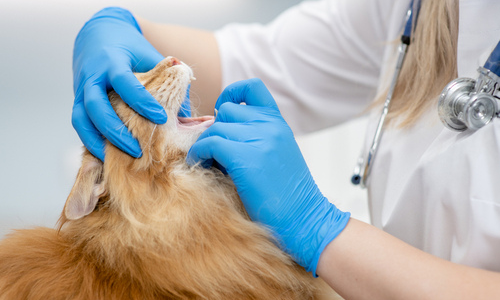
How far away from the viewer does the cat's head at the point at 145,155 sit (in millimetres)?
913

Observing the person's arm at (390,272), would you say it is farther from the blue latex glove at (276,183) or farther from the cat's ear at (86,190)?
the cat's ear at (86,190)

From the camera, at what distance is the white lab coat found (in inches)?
32.1

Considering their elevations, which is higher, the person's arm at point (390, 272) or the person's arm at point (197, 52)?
the person's arm at point (197, 52)

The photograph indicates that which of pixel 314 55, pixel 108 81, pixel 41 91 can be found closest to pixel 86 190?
pixel 108 81

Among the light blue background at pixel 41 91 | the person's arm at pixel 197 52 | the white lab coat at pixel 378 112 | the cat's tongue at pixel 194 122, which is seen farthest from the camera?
the light blue background at pixel 41 91

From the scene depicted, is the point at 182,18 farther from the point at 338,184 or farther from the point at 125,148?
the point at 125,148

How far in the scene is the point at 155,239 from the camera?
0.86 m

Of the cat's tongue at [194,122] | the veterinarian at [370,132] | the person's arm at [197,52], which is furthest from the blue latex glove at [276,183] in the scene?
the person's arm at [197,52]

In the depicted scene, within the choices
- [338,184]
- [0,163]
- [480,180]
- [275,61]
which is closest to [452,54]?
[480,180]

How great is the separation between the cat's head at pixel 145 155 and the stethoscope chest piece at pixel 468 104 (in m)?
0.54

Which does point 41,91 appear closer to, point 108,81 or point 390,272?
point 108,81

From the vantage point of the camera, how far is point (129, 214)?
891mm

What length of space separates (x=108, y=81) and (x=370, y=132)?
0.71 meters

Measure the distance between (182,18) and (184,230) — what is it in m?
1.57
